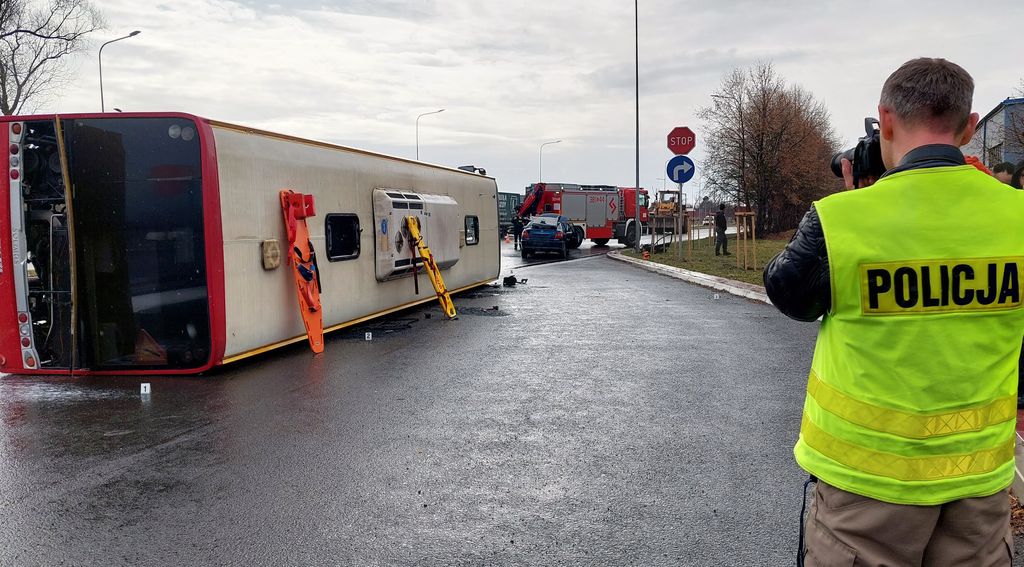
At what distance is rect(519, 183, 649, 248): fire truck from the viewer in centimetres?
3966

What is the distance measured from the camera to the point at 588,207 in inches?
1590

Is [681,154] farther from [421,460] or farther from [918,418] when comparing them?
[918,418]

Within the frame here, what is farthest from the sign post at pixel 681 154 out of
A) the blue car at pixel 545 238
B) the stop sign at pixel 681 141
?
the blue car at pixel 545 238

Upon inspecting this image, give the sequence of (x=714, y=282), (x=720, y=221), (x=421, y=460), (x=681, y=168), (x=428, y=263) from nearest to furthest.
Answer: (x=421, y=460) → (x=428, y=263) → (x=714, y=282) → (x=681, y=168) → (x=720, y=221)

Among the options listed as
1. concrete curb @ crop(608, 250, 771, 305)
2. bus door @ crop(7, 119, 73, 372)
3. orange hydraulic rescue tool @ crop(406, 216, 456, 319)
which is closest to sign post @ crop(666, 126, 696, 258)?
concrete curb @ crop(608, 250, 771, 305)

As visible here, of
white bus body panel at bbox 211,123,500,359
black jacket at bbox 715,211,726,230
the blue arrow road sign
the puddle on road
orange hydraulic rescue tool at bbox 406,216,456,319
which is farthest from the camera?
black jacket at bbox 715,211,726,230

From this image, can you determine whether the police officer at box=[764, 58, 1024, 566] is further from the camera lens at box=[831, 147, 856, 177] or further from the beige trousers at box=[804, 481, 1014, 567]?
the camera lens at box=[831, 147, 856, 177]

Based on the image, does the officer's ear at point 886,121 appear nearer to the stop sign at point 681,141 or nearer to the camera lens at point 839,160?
the camera lens at point 839,160

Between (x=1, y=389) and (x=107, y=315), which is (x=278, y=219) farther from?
(x=1, y=389)

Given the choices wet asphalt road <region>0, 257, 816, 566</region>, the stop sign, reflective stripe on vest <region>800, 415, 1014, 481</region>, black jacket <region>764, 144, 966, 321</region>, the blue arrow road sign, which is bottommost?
wet asphalt road <region>0, 257, 816, 566</region>

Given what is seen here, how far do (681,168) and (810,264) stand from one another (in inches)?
812

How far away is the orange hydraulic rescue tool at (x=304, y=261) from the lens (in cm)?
920

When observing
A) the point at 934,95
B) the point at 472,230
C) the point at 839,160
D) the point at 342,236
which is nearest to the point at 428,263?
the point at 342,236

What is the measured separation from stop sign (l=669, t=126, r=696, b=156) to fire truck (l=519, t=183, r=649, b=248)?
15.6m
